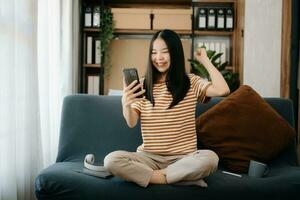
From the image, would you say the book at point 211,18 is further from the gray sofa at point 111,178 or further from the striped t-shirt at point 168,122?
the striped t-shirt at point 168,122

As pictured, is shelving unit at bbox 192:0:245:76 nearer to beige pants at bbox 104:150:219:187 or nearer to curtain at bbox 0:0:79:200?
curtain at bbox 0:0:79:200

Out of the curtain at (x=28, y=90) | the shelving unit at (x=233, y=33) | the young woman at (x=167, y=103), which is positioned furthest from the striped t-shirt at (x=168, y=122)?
the shelving unit at (x=233, y=33)

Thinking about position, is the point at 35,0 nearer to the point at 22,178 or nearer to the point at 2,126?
the point at 2,126

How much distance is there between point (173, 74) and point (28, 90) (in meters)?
0.92

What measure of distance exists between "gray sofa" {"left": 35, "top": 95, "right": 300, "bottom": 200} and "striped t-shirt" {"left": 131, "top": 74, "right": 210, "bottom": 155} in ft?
0.78

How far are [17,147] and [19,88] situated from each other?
1.11 feet

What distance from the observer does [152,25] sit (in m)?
4.12

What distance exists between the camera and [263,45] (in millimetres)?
3486

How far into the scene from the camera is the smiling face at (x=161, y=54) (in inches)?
75.6

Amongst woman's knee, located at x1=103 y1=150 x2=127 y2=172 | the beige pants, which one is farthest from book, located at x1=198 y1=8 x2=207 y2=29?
woman's knee, located at x1=103 y1=150 x2=127 y2=172

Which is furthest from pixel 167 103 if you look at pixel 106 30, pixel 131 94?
pixel 106 30

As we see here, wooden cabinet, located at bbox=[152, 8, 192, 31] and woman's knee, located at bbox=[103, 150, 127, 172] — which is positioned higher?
wooden cabinet, located at bbox=[152, 8, 192, 31]

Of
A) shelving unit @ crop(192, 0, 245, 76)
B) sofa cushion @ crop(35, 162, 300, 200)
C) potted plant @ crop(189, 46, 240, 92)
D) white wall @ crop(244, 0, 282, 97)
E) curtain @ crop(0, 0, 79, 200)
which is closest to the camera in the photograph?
sofa cushion @ crop(35, 162, 300, 200)

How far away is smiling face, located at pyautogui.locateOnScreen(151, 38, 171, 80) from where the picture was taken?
1.92m
